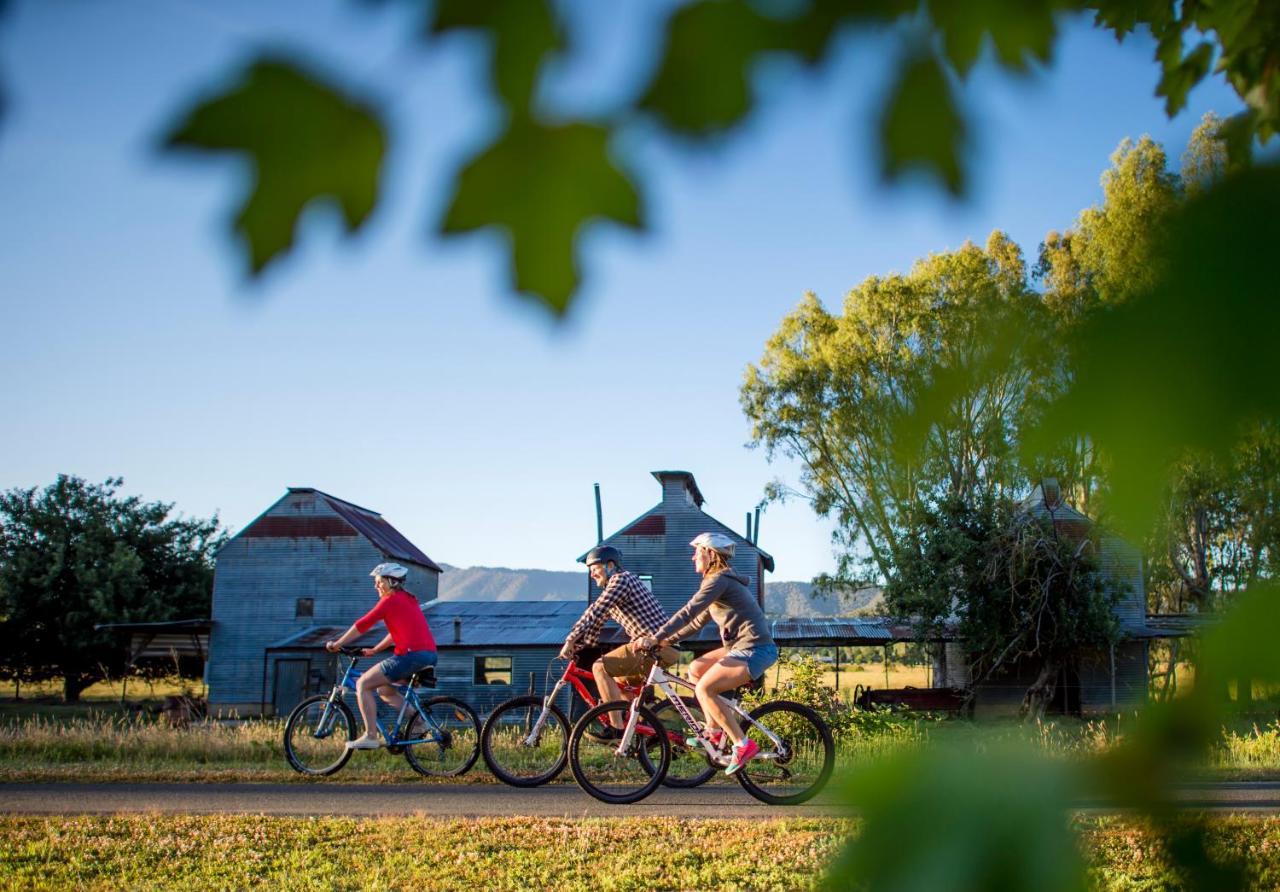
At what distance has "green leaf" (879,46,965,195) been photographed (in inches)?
34.6

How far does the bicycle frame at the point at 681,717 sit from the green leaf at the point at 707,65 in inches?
263

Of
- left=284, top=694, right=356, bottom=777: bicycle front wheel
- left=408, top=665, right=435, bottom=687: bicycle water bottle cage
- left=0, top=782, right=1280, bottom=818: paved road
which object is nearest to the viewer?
left=0, top=782, right=1280, bottom=818: paved road

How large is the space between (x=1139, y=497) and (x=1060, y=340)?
0.14 meters

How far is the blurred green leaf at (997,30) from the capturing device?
89 cm

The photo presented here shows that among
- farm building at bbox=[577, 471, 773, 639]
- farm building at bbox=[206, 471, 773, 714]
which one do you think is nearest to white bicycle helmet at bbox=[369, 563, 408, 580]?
farm building at bbox=[206, 471, 773, 714]

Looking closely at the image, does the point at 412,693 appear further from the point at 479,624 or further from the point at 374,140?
the point at 479,624

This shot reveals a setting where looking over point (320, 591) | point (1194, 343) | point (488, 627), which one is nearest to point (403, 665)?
point (1194, 343)

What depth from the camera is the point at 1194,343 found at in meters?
0.71

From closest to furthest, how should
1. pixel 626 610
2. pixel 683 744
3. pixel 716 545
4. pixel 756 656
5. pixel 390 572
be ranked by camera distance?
1. pixel 756 656
2. pixel 716 545
3. pixel 626 610
4. pixel 683 744
5. pixel 390 572

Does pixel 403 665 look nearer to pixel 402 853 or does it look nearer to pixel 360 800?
pixel 360 800

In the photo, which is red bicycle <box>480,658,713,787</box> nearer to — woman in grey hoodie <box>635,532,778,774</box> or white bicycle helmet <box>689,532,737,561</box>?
woman in grey hoodie <box>635,532,778,774</box>

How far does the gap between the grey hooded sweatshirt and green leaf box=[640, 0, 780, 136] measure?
6.10 meters

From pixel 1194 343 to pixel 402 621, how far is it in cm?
846

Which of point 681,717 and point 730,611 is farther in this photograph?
point 681,717
